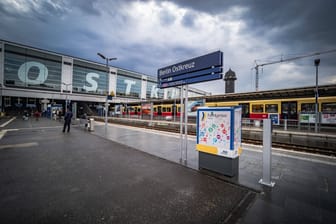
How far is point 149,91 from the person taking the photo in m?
63.4

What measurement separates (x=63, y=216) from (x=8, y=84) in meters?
49.3

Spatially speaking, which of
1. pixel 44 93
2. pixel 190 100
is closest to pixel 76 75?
pixel 44 93

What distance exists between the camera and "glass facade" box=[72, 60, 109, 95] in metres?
43.6

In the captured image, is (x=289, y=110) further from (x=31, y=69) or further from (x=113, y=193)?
(x=31, y=69)

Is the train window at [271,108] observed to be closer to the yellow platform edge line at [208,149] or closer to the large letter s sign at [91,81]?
the yellow platform edge line at [208,149]

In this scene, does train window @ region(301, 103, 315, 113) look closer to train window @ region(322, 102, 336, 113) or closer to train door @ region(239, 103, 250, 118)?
train window @ region(322, 102, 336, 113)

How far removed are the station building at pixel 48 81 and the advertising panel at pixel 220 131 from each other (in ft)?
89.0

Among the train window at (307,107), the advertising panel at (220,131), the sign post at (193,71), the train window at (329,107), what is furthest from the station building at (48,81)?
the train window at (329,107)

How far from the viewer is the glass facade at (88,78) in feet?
143

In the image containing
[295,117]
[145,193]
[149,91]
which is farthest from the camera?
[149,91]

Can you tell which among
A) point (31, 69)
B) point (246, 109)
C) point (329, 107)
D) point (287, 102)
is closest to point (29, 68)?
point (31, 69)

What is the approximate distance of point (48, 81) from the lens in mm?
39344

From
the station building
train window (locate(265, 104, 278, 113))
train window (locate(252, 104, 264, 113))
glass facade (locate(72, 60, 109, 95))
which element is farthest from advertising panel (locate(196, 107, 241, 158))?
glass facade (locate(72, 60, 109, 95))

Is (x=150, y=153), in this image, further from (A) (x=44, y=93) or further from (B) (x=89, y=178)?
(A) (x=44, y=93)
